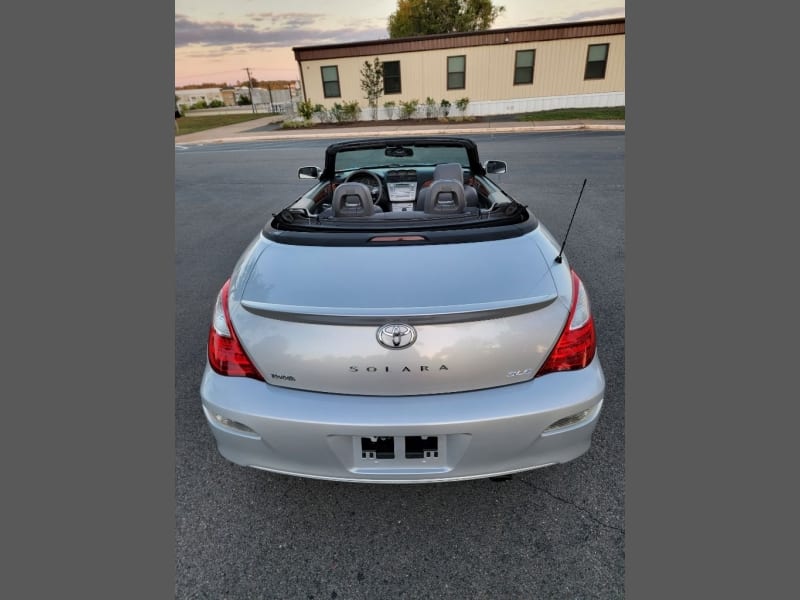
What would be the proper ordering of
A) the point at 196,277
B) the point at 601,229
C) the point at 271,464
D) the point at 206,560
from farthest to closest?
1. the point at 601,229
2. the point at 196,277
3. the point at 206,560
4. the point at 271,464

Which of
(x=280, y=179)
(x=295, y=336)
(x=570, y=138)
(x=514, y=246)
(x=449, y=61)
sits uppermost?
(x=449, y=61)

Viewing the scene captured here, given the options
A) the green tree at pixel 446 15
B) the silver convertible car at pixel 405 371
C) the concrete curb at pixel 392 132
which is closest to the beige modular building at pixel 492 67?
the concrete curb at pixel 392 132

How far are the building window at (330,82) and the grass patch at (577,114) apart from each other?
928cm

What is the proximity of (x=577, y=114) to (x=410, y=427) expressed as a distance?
20.7 metres

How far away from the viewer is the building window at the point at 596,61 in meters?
19.2

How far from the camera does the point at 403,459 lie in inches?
61.4

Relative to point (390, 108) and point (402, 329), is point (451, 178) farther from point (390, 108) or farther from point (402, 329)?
point (390, 108)

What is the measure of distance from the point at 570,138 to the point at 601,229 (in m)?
9.70

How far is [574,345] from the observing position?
5.31 feet

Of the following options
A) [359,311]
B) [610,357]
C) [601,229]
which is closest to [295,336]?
[359,311]

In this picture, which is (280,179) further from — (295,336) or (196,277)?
(295,336)

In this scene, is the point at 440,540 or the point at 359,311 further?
the point at 440,540

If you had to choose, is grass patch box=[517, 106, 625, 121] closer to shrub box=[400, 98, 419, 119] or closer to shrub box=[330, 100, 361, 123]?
shrub box=[400, 98, 419, 119]

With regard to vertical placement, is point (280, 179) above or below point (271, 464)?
above
